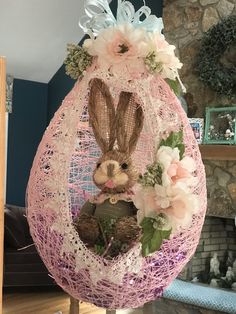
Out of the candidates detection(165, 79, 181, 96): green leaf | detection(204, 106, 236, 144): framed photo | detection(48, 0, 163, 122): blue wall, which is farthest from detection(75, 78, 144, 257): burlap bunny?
detection(48, 0, 163, 122): blue wall

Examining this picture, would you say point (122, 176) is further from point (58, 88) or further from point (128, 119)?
point (58, 88)

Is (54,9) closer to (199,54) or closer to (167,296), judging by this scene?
(199,54)

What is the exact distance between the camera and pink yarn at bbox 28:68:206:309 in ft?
3.79

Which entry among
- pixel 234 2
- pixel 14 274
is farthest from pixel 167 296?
pixel 234 2

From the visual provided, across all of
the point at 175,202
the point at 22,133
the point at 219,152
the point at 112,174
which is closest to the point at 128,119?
the point at 112,174

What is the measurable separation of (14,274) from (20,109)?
2.16m

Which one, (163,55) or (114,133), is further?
(114,133)

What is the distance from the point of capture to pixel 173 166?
1.05 meters

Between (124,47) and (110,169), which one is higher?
(124,47)

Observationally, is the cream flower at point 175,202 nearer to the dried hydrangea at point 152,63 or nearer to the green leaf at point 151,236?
the green leaf at point 151,236

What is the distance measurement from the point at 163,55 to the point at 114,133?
0.28m

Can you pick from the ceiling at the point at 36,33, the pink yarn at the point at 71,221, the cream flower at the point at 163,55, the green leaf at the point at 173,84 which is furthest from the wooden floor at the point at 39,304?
the cream flower at the point at 163,55

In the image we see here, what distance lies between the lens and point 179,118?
129 cm

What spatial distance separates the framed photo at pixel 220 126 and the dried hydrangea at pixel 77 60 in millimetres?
2618
